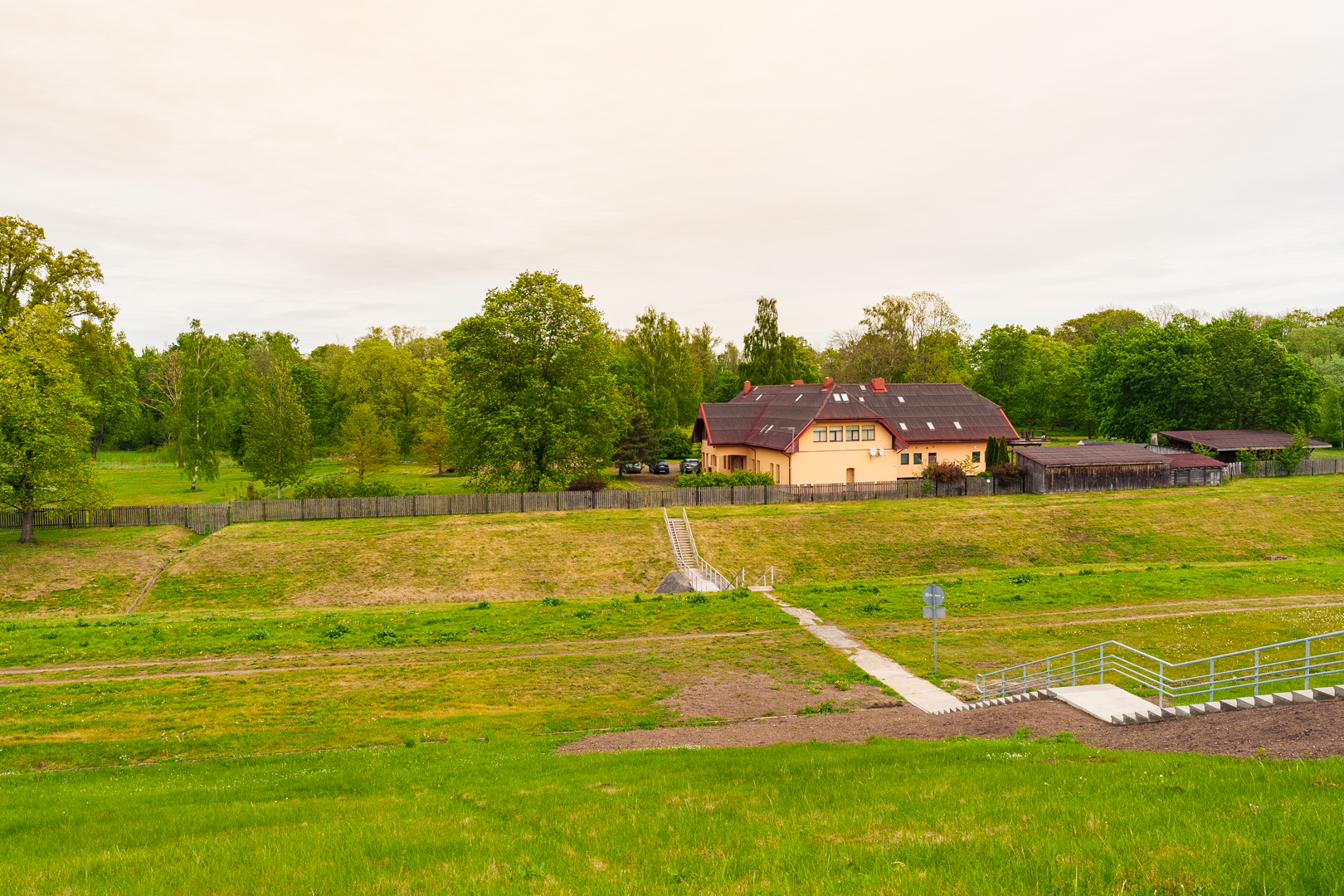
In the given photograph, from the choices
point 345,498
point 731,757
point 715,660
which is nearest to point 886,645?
point 715,660

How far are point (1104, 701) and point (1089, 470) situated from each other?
45.6 metres

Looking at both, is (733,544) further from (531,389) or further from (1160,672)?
(1160,672)

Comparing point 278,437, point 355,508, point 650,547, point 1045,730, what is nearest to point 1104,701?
point 1045,730

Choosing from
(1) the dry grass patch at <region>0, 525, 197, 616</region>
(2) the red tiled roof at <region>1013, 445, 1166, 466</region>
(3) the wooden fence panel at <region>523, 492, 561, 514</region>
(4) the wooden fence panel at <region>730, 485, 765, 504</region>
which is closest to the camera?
(1) the dry grass patch at <region>0, 525, 197, 616</region>

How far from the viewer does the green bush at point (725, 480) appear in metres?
56.0

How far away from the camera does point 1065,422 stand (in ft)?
359

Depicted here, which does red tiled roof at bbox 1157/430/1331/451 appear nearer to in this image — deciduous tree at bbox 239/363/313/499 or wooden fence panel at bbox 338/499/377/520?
wooden fence panel at bbox 338/499/377/520

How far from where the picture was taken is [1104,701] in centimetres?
1841

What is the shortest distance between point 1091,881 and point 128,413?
360ft

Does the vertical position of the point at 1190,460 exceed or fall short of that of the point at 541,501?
it exceeds it

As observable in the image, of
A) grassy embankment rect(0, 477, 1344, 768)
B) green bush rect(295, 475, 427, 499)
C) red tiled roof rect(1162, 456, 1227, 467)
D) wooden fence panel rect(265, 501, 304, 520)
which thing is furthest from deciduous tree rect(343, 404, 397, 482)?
red tiled roof rect(1162, 456, 1227, 467)

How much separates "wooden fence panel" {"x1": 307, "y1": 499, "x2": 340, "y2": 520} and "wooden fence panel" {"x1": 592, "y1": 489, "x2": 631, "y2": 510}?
16.5 meters

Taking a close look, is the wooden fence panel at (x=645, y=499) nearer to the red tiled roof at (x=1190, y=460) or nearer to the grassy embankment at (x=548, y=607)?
the grassy embankment at (x=548, y=607)

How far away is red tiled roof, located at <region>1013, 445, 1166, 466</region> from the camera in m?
58.4
